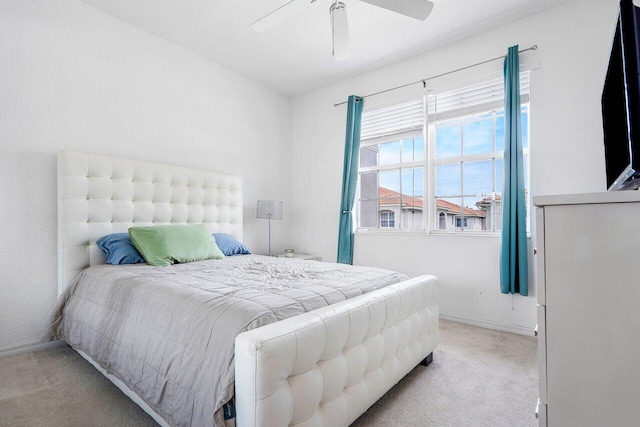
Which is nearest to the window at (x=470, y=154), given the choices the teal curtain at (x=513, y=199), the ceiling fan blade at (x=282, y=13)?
the teal curtain at (x=513, y=199)

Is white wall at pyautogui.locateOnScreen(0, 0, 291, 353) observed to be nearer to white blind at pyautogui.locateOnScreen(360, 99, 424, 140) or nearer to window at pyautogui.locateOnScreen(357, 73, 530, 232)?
white blind at pyautogui.locateOnScreen(360, 99, 424, 140)

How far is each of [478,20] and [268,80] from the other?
7.89 feet

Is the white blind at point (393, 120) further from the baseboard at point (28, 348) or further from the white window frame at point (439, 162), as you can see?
the baseboard at point (28, 348)

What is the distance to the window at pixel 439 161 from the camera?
2.94m

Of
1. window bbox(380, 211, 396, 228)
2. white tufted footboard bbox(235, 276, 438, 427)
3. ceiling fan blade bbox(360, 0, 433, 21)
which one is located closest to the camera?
white tufted footboard bbox(235, 276, 438, 427)

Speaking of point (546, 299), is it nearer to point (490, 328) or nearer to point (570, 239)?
point (570, 239)

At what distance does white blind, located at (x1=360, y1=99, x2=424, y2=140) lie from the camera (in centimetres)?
338

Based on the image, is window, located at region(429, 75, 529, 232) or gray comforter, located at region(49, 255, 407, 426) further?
window, located at region(429, 75, 529, 232)

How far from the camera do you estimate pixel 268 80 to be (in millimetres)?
4012

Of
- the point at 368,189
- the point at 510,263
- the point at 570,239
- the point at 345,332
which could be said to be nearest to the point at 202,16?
the point at 368,189

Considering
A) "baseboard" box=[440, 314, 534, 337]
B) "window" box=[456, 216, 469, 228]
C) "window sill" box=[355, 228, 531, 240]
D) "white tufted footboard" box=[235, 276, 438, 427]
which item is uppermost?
"window" box=[456, 216, 469, 228]

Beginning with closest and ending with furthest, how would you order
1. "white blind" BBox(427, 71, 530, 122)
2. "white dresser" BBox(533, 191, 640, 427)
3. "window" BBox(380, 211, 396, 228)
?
1. "white dresser" BBox(533, 191, 640, 427)
2. "white blind" BBox(427, 71, 530, 122)
3. "window" BBox(380, 211, 396, 228)

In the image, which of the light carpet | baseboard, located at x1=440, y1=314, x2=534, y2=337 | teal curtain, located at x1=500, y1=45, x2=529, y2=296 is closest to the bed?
the light carpet

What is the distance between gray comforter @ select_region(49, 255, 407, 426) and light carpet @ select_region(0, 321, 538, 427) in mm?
169
